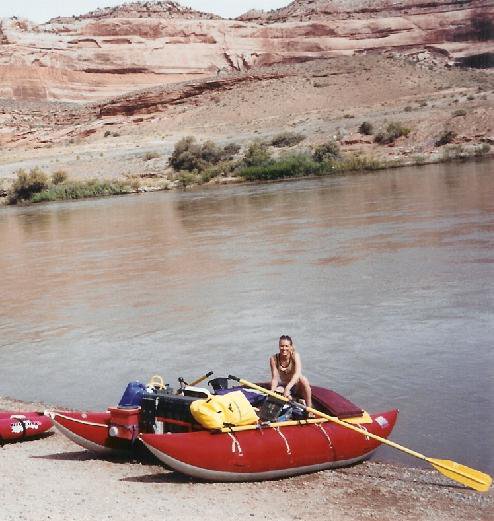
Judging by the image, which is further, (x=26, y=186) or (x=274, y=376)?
(x=26, y=186)

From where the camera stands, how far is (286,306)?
14031 millimetres

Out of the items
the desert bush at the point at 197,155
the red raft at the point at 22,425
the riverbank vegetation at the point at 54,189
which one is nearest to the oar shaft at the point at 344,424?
the red raft at the point at 22,425

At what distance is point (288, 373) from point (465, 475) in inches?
69.6

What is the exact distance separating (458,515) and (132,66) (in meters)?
91.0

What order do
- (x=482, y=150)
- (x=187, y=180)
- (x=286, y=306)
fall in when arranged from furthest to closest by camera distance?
(x=187, y=180) < (x=482, y=150) < (x=286, y=306)

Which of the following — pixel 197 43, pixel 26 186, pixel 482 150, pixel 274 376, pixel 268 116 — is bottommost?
pixel 274 376

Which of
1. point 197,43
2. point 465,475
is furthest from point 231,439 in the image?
point 197,43

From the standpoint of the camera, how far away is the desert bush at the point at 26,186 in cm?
4659

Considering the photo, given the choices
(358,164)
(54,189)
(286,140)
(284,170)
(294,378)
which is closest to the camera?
(294,378)

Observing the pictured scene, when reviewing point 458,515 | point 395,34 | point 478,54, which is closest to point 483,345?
point 458,515

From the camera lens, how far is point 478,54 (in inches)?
3442

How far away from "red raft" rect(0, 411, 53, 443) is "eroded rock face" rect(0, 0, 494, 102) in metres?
83.3

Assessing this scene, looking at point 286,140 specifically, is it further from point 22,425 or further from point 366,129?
point 22,425

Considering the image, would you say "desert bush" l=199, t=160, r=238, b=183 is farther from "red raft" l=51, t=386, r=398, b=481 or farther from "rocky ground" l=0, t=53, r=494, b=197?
"red raft" l=51, t=386, r=398, b=481
